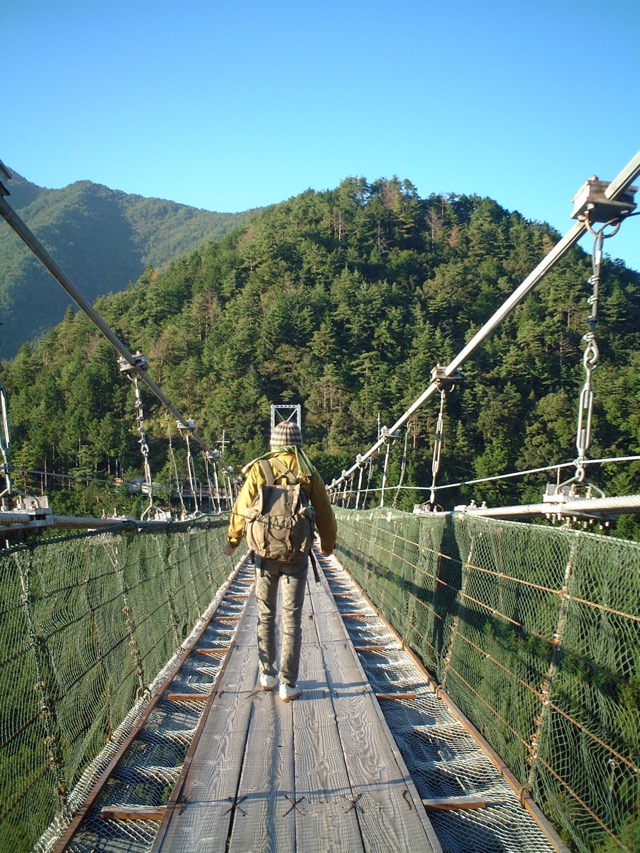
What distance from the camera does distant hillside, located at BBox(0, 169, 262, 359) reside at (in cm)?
5544

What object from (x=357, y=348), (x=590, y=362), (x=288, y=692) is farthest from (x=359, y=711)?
(x=357, y=348)

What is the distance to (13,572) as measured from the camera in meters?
1.46

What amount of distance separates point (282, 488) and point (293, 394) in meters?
46.3

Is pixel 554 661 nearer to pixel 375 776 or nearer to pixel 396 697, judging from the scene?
pixel 375 776

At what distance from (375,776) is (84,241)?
83291 millimetres

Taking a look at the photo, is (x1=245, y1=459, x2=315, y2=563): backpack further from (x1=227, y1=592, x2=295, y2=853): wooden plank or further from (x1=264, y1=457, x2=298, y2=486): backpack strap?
(x1=227, y1=592, x2=295, y2=853): wooden plank

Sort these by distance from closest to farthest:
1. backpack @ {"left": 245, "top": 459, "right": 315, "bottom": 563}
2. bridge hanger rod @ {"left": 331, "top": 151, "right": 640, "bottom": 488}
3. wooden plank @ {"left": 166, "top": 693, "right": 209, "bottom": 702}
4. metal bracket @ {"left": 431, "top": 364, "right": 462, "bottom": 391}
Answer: bridge hanger rod @ {"left": 331, "top": 151, "right": 640, "bottom": 488} < backpack @ {"left": 245, "top": 459, "right": 315, "bottom": 563} < wooden plank @ {"left": 166, "top": 693, "right": 209, "bottom": 702} < metal bracket @ {"left": 431, "top": 364, "right": 462, "bottom": 391}

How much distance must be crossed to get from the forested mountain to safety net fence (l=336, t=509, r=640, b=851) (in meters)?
18.8

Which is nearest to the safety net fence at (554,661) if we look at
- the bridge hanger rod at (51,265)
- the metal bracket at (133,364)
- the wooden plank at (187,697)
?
the wooden plank at (187,697)

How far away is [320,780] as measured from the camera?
161cm

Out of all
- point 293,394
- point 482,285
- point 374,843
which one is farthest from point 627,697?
point 482,285

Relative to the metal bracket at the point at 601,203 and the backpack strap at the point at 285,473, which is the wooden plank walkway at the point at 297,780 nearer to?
the backpack strap at the point at 285,473

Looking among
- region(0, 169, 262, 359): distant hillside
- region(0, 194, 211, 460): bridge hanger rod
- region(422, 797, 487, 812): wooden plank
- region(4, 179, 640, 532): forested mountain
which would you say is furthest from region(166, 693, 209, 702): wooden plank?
region(0, 169, 262, 359): distant hillside

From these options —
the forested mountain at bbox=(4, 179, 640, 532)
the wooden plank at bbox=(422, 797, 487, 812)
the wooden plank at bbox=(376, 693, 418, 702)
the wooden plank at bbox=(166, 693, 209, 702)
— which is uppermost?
the forested mountain at bbox=(4, 179, 640, 532)
